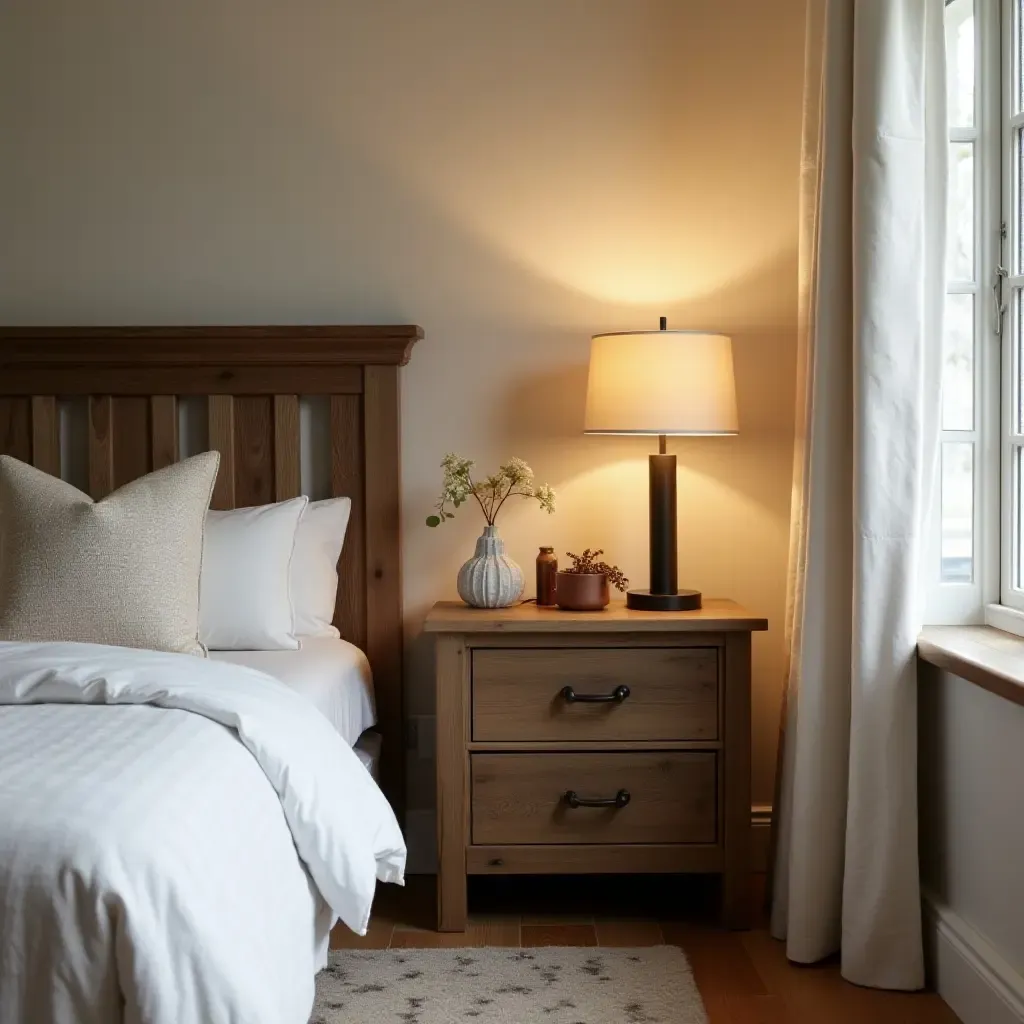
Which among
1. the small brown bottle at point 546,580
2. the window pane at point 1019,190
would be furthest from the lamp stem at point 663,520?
the window pane at point 1019,190

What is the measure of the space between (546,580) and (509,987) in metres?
0.92

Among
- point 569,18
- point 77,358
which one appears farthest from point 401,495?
point 569,18

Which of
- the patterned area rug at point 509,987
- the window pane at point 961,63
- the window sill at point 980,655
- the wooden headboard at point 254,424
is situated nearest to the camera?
the window sill at point 980,655

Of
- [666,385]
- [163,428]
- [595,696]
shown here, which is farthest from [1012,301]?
[163,428]

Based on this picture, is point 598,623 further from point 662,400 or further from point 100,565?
point 100,565

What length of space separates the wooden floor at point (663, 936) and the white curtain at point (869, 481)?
80mm

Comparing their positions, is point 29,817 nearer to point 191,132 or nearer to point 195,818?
point 195,818

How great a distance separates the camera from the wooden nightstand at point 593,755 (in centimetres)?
264

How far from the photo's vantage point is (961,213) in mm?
2492

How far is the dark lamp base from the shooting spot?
274 cm

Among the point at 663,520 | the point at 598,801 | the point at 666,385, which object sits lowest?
the point at 598,801

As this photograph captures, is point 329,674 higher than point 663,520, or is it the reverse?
point 663,520

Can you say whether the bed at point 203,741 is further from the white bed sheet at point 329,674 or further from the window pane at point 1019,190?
the window pane at point 1019,190

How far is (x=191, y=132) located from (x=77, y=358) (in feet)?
2.06
